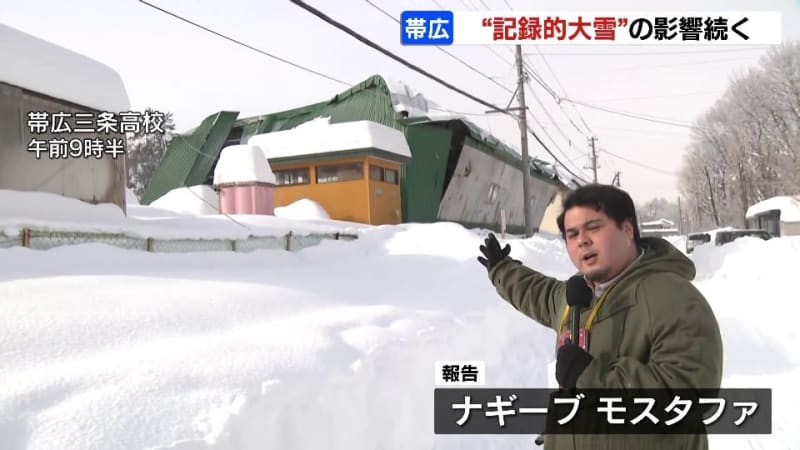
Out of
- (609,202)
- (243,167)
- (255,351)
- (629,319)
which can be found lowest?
(255,351)

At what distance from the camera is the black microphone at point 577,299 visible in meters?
1.87

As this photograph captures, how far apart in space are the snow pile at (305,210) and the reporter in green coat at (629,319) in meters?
14.9

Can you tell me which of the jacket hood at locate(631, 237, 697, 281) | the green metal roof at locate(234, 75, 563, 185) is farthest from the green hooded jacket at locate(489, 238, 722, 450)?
the green metal roof at locate(234, 75, 563, 185)

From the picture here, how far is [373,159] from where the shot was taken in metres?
17.6

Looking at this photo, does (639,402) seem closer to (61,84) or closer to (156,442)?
(156,442)

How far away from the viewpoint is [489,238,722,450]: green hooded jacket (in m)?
1.54

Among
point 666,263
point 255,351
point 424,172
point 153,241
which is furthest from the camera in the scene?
point 424,172

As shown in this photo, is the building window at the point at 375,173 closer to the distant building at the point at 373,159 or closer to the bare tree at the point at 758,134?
the distant building at the point at 373,159

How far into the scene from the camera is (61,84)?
9789 mm

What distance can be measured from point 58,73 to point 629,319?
37.4 ft

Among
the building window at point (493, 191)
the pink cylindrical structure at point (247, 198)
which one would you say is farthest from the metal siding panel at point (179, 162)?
the building window at point (493, 191)

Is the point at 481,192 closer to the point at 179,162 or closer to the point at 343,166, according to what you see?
the point at 343,166

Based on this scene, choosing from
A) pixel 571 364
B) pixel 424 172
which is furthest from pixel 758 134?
pixel 571 364

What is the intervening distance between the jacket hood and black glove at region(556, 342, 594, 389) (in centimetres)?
35
